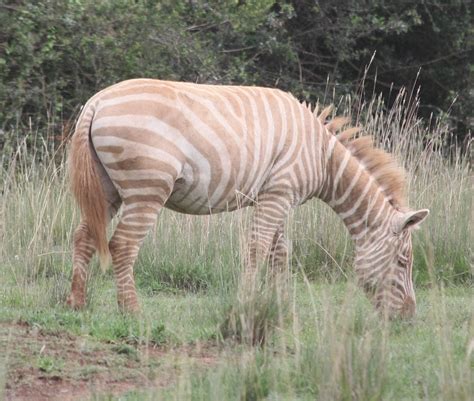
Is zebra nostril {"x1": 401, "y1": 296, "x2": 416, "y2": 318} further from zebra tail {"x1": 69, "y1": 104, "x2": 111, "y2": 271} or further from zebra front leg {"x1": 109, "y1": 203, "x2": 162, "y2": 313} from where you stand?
zebra tail {"x1": 69, "y1": 104, "x2": 111, "y2": 271}

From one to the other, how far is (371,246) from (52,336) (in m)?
2.82

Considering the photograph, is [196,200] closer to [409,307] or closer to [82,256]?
[82,256]

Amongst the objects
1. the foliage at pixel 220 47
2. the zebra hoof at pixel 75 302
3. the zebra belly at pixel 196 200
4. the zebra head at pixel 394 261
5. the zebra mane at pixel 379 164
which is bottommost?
the zebra hoof at pixel 75 302

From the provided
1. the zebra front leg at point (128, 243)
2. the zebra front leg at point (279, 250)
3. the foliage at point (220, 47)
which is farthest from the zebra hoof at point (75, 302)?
the foliage at point (220, 47)

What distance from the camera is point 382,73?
1739 cm

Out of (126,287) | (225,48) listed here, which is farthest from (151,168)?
(225,48)

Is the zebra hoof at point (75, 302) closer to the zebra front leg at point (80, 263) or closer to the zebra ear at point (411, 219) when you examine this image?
the zebra front leg at point (80, 263)

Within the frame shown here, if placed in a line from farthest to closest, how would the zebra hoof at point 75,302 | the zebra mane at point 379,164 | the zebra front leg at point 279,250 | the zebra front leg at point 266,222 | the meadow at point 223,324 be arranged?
the zebra front leg at point 279,250, the zebra mane at point 379,164, the zebra front leg at point 266,222, the zebra hoof at point 75,302, the meadow at point 223,324

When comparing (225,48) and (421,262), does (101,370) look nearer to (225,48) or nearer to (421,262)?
(421,262)

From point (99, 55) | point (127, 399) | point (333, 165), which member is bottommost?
point (127, 399)

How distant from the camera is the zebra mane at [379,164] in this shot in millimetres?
7844

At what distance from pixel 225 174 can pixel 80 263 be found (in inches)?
48.4

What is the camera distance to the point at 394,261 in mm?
7438

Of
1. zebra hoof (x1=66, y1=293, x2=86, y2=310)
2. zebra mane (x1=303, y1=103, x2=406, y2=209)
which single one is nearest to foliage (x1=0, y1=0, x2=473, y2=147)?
zebra mane (x1=303, y1=103, x2=406, y2=209)
